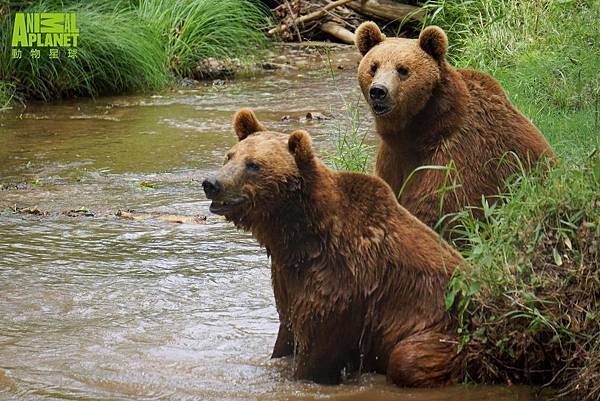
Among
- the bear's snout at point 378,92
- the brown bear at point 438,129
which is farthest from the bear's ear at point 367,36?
the bear's snout at point 378,92

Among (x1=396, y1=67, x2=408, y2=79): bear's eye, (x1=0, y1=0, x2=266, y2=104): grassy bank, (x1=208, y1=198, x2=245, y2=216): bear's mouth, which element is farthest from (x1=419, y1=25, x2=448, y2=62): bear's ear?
(x1=0, y1=0, x2=266, y2=104): grassy bank

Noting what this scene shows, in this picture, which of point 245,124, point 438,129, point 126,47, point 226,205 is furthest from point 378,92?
point 126,47

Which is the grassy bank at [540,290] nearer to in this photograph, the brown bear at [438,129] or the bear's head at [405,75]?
the brown bear at [438,129]

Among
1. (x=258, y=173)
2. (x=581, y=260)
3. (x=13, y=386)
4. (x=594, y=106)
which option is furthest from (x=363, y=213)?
(x=594, y=106)

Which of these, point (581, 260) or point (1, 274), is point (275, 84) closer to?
point (1, 274)

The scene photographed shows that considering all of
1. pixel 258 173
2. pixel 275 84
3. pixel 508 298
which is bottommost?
pixel 275 84

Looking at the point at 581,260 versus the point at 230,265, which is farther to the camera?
the point at 230,265

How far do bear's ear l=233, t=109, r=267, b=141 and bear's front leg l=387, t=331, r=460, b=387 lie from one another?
4.23ft

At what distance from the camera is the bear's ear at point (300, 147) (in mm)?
5371

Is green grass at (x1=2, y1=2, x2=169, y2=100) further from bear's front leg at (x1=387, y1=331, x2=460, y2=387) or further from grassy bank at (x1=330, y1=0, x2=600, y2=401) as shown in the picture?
bear's front leg at (x1=387, y1=331, x2=460, y2=387)

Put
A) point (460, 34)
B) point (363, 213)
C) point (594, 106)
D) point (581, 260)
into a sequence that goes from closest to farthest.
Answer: point (581, 260) → point (363, 213) → point (594, 106) → point (460, 34)

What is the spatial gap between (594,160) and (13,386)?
3010 millimetres

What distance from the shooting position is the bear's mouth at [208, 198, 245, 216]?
17.3ft

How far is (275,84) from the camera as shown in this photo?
1416 centimetres
